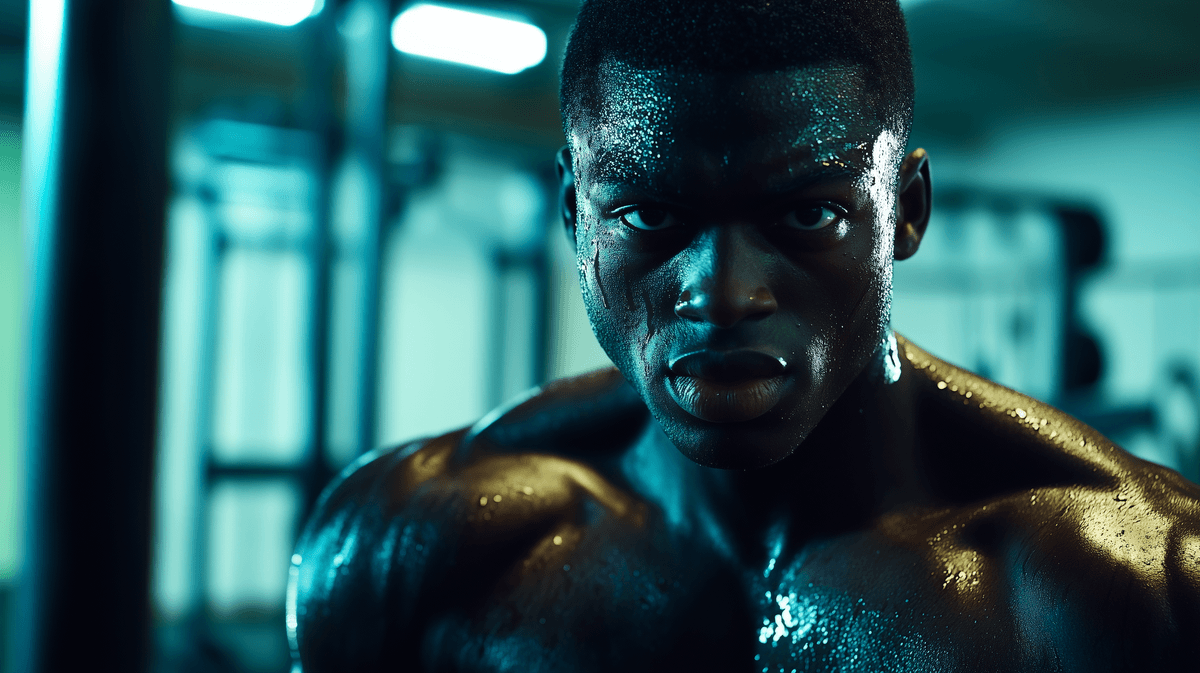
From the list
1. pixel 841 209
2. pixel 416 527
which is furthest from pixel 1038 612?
pixel 416 527

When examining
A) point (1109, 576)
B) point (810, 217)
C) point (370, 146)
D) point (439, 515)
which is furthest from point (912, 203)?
point (370, 146)

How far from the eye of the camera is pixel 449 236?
3.72m

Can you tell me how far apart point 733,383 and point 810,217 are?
8 cm

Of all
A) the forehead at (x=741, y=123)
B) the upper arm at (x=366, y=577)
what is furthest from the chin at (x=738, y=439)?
the upper arm at (x=366, y=577)

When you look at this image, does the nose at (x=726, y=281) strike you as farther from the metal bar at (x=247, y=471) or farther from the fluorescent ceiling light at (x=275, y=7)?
the metal bar at (x=247, y=471)

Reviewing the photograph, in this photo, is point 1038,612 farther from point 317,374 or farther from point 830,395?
point 317,374

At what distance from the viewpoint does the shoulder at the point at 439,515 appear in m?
0.61

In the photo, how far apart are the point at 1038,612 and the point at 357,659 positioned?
37 centimetres

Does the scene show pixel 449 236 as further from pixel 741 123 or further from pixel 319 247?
pixel 741 123

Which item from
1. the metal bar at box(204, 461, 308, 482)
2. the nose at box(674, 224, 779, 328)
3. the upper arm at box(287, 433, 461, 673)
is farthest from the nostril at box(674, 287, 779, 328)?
the metal bar at box(204, 461, 308, 482)

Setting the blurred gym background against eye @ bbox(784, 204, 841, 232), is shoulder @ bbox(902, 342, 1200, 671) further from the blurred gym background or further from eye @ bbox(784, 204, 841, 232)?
the blurred gym background

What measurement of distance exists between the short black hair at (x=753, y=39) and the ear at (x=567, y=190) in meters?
0.06

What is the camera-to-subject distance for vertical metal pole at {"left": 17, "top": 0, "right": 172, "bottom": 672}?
23 cm

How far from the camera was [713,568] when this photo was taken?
1.93 feet
